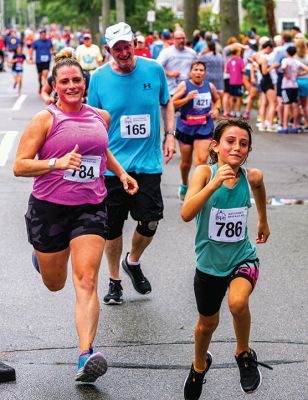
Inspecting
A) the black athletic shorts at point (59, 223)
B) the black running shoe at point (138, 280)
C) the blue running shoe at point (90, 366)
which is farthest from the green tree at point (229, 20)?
the blue running shoe at point (90, 366)

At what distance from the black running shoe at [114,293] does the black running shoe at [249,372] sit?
7.97 ft

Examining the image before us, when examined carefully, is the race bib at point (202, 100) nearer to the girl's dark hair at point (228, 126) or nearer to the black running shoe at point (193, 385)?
the girl's dark hair at point (228, 126)

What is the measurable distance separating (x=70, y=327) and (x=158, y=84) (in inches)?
77.2

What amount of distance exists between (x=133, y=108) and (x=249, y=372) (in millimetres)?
2891

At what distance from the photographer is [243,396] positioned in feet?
18.9

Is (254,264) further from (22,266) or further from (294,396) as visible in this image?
(22,266)

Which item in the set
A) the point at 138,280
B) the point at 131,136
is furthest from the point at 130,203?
the point at 138,280

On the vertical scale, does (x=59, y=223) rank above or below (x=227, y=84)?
above

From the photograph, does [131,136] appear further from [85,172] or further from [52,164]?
[52,164]

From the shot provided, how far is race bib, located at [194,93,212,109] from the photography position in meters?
12.1

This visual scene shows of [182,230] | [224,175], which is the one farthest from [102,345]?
[182,230]

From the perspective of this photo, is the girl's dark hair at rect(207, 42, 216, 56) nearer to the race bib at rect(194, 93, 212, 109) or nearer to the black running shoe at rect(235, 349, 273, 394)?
the race bib at rect(194, 93, 212, 109)

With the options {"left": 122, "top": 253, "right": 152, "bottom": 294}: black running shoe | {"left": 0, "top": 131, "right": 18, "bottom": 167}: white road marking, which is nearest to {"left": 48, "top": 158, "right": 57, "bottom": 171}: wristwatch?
{"left": 122, "top": 253, "right": 152, "bottom": 294}: black running shoe

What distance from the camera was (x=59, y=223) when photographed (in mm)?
6254
